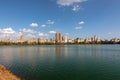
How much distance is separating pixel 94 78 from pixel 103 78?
1515mm

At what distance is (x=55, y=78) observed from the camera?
1153 inches

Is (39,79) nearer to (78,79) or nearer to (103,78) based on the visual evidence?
(78,79)

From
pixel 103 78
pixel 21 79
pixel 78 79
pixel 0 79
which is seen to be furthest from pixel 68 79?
pixel 0 79

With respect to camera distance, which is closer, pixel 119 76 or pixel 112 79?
pixel 112 79

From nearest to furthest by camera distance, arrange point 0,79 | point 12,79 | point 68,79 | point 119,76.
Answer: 1. point 0,79
2. point 12,79
3. point 68,79
4. point 119,76

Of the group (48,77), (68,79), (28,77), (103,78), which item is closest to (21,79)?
(28,77)

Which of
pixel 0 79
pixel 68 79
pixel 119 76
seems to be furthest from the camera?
pixel 119 76

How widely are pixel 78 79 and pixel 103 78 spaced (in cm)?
436

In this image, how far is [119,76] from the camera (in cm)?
3072

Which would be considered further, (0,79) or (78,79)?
(78,79)

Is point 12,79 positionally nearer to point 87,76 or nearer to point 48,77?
point 48,77

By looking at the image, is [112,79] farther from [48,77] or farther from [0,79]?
[0,79]

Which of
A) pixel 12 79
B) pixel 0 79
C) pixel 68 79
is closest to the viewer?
pixel 0 79

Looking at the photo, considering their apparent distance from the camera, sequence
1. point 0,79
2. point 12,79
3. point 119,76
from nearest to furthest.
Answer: point 0,79, point 12,79, point 119,76
